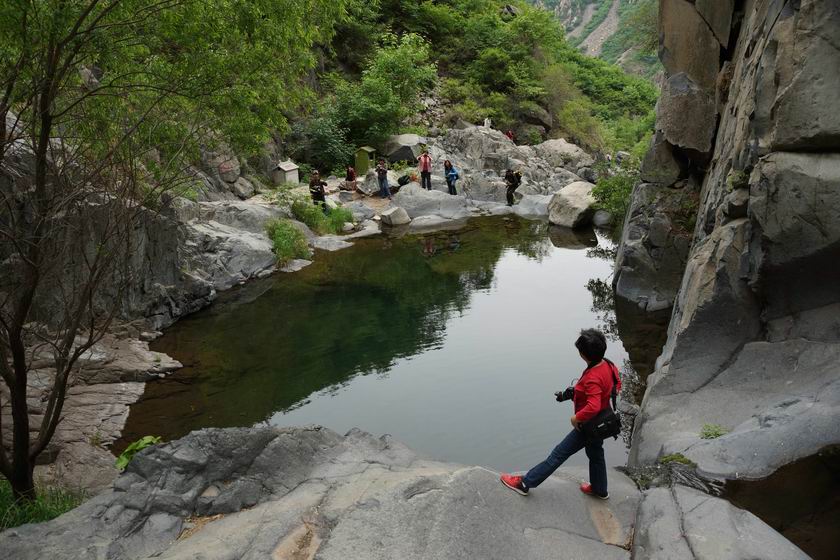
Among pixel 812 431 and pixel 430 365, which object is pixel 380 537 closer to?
pixel 812 431

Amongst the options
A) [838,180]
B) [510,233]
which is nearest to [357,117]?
[510,233]

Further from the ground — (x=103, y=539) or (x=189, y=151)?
(x=189, y=151)

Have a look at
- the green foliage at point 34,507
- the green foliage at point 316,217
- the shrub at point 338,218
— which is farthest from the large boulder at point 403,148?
the green foliage at point 34,507

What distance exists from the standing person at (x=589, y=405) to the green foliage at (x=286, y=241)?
48.9 ft

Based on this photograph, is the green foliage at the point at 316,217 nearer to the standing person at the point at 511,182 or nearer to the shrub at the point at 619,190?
the standing person at the point at 511,182

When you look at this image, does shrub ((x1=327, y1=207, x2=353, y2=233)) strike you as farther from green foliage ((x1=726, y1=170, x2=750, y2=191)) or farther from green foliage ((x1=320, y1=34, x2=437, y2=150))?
green foliage ((x1=726, y1=170, x2=750, y2=191))

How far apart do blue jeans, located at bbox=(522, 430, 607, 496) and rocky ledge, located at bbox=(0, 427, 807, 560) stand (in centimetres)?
17

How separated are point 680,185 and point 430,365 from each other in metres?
7.30

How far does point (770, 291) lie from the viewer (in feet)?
27.8

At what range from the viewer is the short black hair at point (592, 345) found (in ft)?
19.3

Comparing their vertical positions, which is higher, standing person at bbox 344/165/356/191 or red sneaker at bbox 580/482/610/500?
standing person at bbox 344/165/356/191

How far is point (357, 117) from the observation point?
104 ft

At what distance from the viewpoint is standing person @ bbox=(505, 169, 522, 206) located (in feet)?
100

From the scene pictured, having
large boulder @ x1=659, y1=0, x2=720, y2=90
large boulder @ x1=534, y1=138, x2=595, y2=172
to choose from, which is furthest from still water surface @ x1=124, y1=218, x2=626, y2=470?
large boulder @ x1=534, y1=138, x2=595, y2=172
